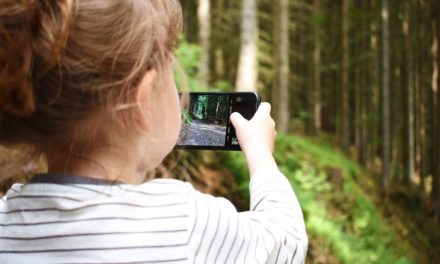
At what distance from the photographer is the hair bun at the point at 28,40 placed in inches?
43.7

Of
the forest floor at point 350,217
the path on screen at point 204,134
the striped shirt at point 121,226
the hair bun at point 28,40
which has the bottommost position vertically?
the forest floor at point 350,217

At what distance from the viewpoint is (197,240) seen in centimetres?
120

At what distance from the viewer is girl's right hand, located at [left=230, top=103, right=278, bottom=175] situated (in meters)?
1.48

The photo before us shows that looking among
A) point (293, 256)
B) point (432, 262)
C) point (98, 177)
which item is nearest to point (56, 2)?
point (98, 177)

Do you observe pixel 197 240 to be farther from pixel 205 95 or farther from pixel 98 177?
pixel 205 95

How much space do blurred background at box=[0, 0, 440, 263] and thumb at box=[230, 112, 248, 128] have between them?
0.52 feet

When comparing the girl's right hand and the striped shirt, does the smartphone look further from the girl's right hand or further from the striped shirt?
the striped shirt

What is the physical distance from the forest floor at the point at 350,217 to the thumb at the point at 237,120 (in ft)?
17.5

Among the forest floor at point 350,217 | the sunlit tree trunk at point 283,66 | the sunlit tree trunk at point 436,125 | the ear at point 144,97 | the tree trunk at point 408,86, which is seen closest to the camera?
the ear at point 144,97

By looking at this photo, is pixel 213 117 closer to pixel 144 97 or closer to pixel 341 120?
pixel 144 97

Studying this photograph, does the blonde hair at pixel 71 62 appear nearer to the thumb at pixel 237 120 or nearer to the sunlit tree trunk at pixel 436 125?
the thumb at pixel 237 120

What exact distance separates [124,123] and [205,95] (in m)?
0.46

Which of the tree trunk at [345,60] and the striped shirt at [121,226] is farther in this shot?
the tree trunk at [345,60]

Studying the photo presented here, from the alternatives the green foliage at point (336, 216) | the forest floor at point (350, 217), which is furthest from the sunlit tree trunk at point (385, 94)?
the green foliage at point (336, 216)
